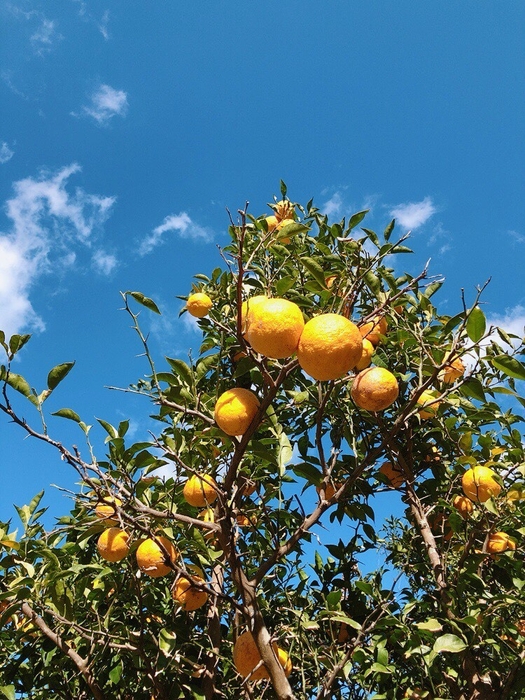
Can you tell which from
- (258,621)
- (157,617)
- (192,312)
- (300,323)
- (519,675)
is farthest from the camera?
(192,312)

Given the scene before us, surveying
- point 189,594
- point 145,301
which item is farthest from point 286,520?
point 145,301

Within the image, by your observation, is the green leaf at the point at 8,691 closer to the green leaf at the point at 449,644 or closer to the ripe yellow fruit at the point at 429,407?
the green leaf at the point at 449,644

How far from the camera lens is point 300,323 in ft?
4.83

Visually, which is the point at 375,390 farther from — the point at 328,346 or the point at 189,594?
the point at 189,594

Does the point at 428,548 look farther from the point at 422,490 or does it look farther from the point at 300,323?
the point at 300,323

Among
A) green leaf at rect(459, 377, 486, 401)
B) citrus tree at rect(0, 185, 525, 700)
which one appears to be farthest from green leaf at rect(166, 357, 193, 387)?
green leaf at rect(459, 377, 486, 401)

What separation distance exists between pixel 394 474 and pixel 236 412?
1.38 m

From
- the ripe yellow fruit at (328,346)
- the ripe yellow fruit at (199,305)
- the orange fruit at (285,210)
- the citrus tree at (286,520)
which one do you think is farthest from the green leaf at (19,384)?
the orange fruit at (285,210)

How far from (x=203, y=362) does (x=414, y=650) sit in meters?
1.20

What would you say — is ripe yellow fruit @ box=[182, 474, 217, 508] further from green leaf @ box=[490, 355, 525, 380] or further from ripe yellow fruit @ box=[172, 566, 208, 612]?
green leaf @ box=[490, 355, 525, 380]

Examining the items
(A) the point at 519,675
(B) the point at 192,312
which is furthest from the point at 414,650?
(B) the point at 192,312

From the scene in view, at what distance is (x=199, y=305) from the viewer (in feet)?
8.94

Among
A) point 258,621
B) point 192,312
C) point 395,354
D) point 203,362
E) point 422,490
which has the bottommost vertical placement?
point 258,621

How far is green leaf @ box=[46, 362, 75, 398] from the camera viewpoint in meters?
1.50
